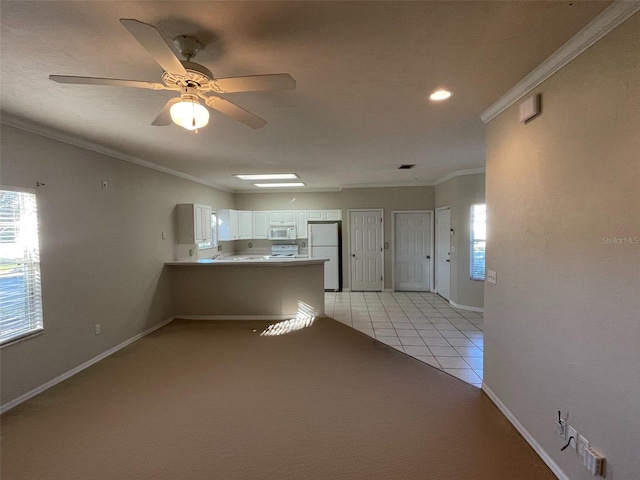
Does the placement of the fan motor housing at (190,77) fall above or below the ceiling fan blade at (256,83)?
above

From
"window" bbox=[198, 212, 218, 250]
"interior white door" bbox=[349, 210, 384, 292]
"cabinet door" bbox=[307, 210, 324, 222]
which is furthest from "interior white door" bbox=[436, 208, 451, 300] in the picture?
"window" bbox=[198, 212, 218, 250]

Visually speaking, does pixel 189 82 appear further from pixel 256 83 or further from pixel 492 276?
pixel 492 276

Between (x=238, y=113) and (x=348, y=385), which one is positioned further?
(x=348, y=385)

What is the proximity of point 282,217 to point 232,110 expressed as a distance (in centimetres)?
564

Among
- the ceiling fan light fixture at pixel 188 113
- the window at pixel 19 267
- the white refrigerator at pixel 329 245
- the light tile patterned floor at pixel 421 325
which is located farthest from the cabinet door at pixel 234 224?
the ceiling fan light fixture at pixel 188 113

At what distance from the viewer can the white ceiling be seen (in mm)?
1338

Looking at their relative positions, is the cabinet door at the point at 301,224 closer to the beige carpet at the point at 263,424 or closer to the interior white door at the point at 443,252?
the interior white door at the point at 443,252

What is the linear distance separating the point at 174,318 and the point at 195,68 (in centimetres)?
453

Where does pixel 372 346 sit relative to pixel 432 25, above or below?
below

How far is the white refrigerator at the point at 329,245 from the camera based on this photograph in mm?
7156

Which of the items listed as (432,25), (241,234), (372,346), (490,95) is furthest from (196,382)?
(241,234)

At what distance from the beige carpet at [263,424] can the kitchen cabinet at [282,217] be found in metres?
4.33

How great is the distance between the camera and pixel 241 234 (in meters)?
7.44

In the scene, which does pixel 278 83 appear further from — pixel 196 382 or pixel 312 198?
pixel 312 198
